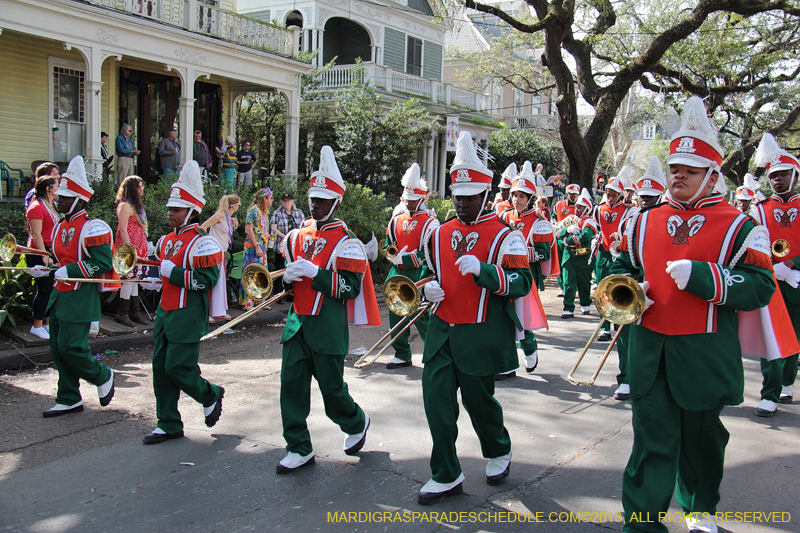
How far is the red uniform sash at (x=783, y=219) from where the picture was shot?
21.0ft

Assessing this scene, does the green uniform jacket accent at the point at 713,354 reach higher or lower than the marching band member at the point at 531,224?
lower

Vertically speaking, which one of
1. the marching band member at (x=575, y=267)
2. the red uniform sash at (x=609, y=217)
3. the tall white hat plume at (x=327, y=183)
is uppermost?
the tall white hat plume at (x=327, y=183)

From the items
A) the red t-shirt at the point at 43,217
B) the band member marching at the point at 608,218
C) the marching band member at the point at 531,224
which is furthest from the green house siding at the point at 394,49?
the red t-shirt at the point at 43,217

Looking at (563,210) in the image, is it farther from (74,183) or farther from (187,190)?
(74,183)

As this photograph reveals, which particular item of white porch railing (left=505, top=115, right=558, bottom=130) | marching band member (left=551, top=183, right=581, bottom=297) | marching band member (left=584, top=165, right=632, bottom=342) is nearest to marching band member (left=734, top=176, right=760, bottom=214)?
marching band member (left=584, top=165, right=632, bottom=342)

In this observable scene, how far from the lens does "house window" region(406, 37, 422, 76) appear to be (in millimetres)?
29281

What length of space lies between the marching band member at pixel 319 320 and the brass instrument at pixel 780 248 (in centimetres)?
398

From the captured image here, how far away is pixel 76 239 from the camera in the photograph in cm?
585

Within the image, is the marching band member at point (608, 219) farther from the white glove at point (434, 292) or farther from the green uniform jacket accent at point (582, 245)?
the white glove at point (434, 292)

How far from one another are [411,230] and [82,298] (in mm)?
3529

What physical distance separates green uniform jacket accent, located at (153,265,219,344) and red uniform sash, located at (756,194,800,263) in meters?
5.06

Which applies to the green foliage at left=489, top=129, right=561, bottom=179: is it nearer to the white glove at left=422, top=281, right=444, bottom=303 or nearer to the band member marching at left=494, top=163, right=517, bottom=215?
the band member marching at left=494, top=163, right=517, bottom=215

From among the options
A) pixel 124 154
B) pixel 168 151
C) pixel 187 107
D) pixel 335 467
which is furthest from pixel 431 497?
pixel 187 107

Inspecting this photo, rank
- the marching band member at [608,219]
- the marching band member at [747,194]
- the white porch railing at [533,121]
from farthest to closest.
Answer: the white porch railing at [533,121]
the marching band member at [747,194]
the marching band member at [608,219]
